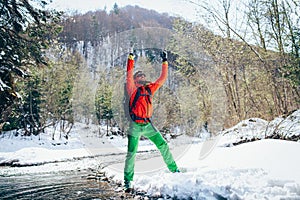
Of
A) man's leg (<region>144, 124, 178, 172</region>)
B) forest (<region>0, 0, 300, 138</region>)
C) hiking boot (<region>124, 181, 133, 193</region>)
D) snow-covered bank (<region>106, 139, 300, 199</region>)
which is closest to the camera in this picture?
snow-covered bank (<region>106, 139, 300, 199</region>)

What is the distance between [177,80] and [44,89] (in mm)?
16306

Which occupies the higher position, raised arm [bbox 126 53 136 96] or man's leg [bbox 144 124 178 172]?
raised arm [bbox 126 53 136 96]

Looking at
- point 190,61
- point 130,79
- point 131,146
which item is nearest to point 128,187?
point 131,146

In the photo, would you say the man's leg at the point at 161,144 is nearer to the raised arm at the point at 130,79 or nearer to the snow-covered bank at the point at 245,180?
the snow-covered bank at the point at 245,180

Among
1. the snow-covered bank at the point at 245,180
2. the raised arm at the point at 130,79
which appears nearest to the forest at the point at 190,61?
the raised arm at the point at 130,79

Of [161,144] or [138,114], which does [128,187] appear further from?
[138,114]

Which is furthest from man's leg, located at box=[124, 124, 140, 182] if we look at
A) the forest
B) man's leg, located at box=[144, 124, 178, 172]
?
the forest

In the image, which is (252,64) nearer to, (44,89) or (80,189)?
(80,189)

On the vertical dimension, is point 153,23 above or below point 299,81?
above

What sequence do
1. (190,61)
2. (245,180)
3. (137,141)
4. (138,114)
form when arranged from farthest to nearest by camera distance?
1. (190,61)
2. (137,141)
3. (138,114)
4. (245,180)

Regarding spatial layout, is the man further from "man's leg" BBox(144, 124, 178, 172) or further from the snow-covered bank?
the snow-covered bank

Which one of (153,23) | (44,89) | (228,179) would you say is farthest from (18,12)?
(44,89)

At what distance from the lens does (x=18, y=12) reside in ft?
27.0

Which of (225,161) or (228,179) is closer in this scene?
(228,179)
